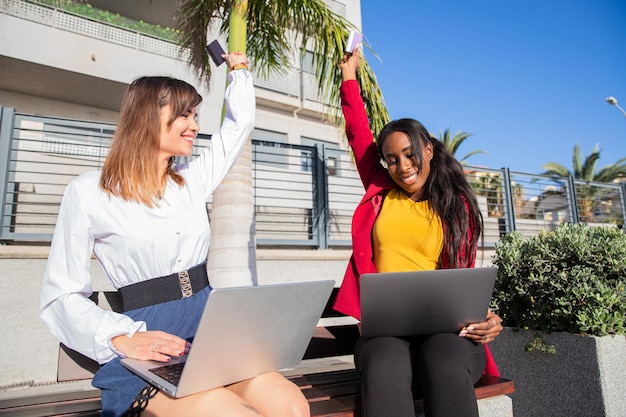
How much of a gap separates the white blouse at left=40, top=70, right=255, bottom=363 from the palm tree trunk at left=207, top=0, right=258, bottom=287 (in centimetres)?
224

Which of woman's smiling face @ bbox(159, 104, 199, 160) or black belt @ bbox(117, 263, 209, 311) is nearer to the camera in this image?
black belt @ bbox(117, 263, 209, 311)

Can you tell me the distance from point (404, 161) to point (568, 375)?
201 cm

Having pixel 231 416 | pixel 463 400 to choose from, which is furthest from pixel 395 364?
pixel 231 416

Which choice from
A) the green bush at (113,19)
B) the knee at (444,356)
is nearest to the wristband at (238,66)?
the knee at (444,356)

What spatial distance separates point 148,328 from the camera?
64.5 inches

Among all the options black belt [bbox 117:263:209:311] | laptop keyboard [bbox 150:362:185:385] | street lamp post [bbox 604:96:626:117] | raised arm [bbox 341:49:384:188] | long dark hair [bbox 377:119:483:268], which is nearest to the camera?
laptop keyboard [bbox 150:362:185:385]

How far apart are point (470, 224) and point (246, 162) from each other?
2731mm

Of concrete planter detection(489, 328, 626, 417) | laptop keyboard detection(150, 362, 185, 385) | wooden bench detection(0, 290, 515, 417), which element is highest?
laptop keyboard detection(150, 362, 185, 385)

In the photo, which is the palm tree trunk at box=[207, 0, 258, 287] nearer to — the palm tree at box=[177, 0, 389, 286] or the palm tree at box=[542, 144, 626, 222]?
the palm tree at box=[177, 0, 389, 286]

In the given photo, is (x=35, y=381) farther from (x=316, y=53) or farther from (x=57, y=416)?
(x=316, y=53)

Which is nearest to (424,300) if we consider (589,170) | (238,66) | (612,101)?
(238,66)

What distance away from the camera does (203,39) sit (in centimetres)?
600

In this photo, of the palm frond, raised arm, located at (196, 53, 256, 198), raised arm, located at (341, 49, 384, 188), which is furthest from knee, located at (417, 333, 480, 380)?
the palm frond

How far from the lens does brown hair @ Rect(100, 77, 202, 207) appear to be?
68.7 inches
